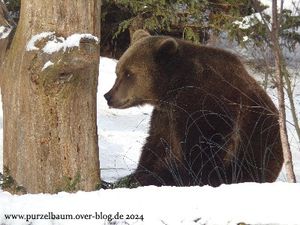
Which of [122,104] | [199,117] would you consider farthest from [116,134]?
[199,117]

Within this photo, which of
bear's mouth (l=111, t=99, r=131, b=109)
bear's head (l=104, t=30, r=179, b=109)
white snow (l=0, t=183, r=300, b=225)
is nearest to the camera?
white snow (l=0, t=183, r=300, b=225)

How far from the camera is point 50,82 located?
5.29 metres

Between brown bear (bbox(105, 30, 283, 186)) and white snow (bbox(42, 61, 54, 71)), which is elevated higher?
white snow (bbox(42, 61, 54, 71))

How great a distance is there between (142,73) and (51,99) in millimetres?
1813

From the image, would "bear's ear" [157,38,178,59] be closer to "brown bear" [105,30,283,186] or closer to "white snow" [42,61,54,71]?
"brown bear" [105,30,283,186]

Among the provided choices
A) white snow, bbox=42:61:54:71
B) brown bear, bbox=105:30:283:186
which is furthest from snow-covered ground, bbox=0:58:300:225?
brown bear, bbox=105:30:283:186

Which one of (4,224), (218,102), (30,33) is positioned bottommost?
(4,224)

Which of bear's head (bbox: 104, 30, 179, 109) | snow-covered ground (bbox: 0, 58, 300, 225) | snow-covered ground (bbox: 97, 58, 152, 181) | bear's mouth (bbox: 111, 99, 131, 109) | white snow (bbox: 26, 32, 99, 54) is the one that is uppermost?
white snow (bbox: 26, 32, 99, 54)

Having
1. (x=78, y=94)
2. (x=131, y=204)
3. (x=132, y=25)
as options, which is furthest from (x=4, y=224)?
(x=132, y=25)

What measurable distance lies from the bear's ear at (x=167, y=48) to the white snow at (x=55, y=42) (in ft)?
5.03

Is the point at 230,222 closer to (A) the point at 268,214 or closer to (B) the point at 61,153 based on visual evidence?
(A) the point at 268,214

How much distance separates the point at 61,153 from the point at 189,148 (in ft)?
4.85

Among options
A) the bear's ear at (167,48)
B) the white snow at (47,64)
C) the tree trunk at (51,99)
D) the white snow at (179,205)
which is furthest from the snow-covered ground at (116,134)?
the white snow at (179,205)

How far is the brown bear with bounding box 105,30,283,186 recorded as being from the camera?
6.43 meters
